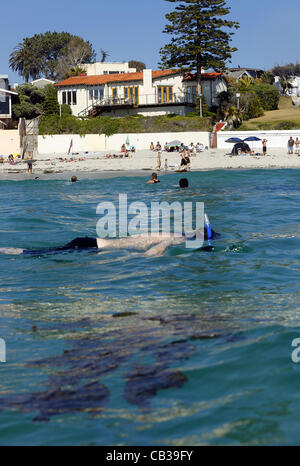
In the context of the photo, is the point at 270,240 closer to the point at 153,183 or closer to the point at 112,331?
the point at 112,331

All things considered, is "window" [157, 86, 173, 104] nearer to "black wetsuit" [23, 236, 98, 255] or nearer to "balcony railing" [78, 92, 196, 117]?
"balcony railing" [78, 92, 196, 117]

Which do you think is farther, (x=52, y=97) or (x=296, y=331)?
(x=52, y=97)

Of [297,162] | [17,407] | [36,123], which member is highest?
[36,123]

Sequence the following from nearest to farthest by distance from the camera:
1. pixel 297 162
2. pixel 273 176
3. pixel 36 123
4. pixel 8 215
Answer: pixel 8 215 → pixel 273 176 → pixel 297 162 → pixel 36 123

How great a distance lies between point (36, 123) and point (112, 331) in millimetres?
50328

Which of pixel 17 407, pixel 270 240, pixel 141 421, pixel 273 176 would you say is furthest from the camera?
pixel 273 176

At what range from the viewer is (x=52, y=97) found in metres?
60.2

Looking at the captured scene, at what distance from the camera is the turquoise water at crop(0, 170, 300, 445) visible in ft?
17.2

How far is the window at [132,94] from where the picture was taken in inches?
2391

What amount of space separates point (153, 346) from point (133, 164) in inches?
1415

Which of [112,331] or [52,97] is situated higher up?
[52,97]

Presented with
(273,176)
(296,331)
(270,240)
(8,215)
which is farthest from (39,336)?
(273,176)

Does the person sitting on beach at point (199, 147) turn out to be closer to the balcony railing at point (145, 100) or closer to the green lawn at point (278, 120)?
the green lawn at point (278, 120)
